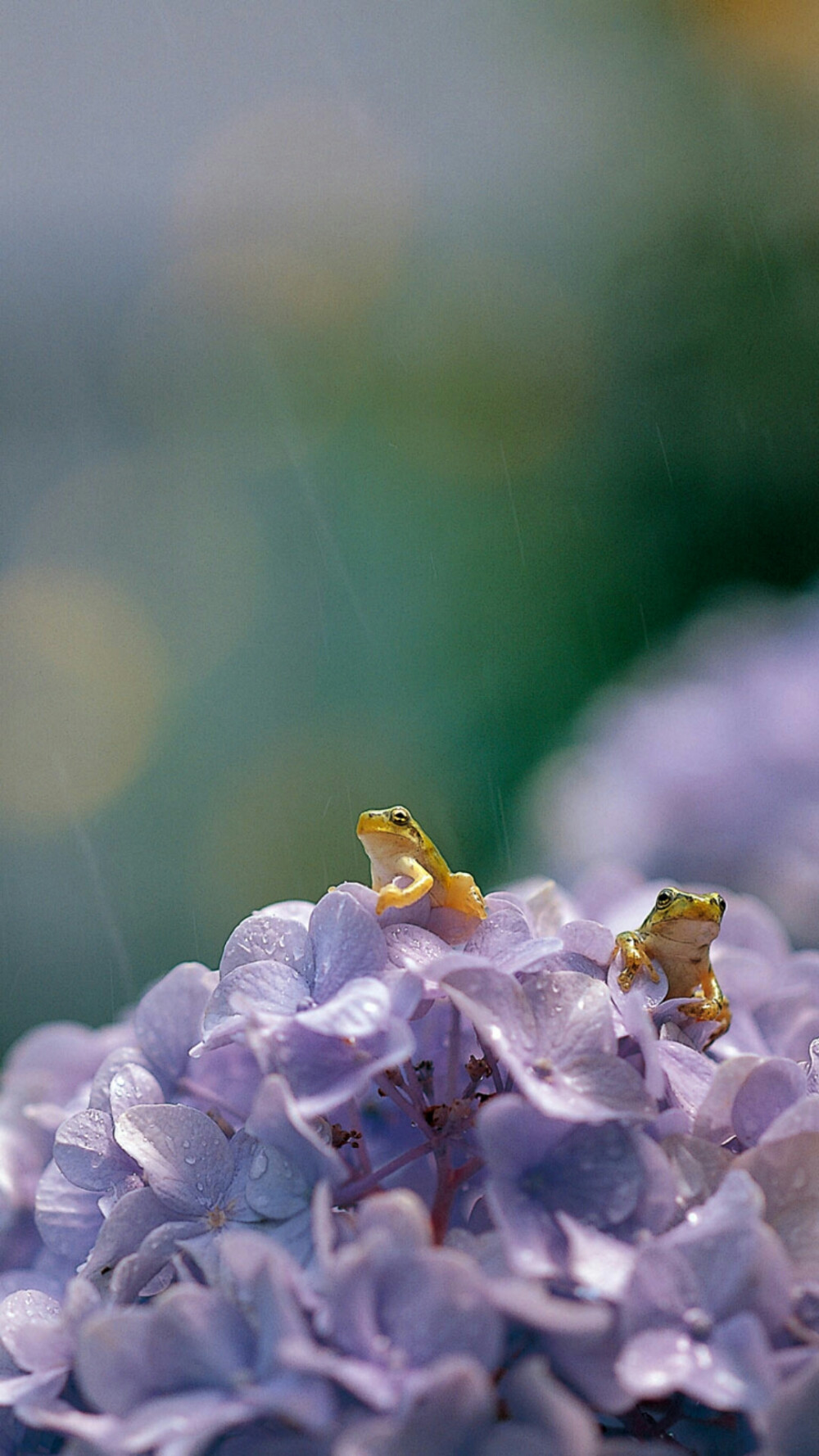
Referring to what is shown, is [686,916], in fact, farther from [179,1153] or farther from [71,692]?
[71,692]

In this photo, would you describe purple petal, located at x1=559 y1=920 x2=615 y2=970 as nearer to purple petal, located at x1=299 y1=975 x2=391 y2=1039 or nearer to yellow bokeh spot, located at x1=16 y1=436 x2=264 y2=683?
purple petal, located at x1=299 y1=975 x2=391 y2=1039

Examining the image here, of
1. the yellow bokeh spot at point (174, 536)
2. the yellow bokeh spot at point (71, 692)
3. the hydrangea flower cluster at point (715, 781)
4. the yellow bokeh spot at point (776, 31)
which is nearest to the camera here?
the hydrangea flower cluster at point (715, 781)

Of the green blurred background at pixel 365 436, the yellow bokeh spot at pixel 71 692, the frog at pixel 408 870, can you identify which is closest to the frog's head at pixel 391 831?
the frog at pixel 408 870

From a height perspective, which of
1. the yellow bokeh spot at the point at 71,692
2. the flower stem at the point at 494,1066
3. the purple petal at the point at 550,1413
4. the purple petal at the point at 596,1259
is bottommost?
the yellow bokeh spot at the point at 71,692

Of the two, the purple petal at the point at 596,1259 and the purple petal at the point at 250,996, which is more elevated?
the purple petal at the point at 250,996

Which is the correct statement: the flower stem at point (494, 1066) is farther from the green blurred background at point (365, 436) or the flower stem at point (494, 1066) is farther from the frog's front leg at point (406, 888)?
the green blurred background at point (365, 436)

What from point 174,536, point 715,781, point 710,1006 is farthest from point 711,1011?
point 174,536
